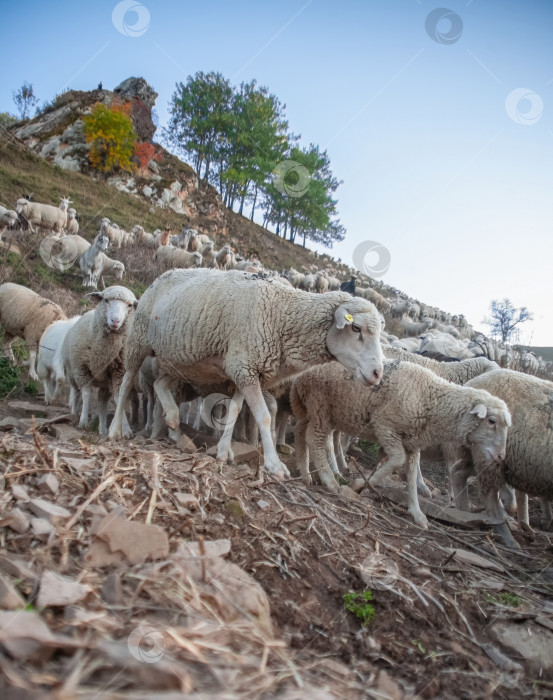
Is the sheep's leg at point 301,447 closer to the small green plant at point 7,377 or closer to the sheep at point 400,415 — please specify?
the sheep at point 400,415

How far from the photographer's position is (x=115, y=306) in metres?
7.41

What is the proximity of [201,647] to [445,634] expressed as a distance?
1795 mm

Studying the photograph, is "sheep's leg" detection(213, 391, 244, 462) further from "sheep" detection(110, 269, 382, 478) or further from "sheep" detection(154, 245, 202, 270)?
"sheep" detection(154, 245, 202, 270)

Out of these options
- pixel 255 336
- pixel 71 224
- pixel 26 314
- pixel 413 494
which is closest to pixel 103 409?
pixel 255 336

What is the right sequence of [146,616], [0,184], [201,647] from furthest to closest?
[0,184] → [146,616] → [201,647]

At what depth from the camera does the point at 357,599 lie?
116 inches

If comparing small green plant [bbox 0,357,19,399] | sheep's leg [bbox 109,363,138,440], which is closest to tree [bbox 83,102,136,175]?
small green plant [bbox 0,357,19,399]

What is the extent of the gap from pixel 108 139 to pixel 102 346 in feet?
120

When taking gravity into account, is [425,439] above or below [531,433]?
below

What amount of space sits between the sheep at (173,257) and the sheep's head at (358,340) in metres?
16.9

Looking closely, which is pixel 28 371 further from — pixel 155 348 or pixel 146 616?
pixel 146 616

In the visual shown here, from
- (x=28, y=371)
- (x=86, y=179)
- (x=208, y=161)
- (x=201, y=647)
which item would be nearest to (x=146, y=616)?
(x=201, y=647)

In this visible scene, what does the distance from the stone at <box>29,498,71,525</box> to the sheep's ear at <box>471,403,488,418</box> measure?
4.61 meters

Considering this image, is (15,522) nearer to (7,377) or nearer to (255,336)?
(255,336)
